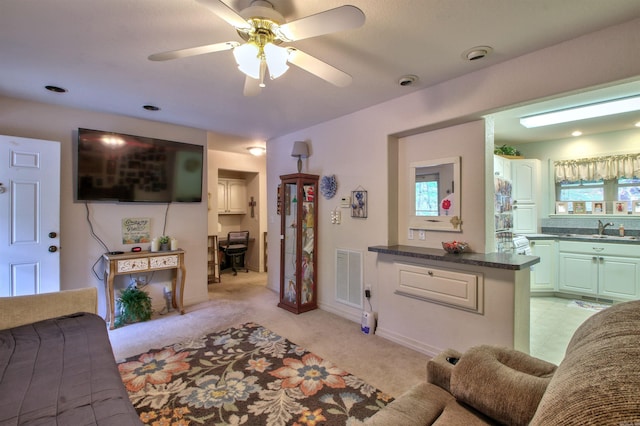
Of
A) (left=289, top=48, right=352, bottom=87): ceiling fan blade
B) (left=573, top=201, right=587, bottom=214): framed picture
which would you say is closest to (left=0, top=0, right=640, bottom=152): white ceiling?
(left=289, top=48, right=352, bottom=87): ceiling fan blade

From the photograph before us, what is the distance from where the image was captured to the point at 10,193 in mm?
2879

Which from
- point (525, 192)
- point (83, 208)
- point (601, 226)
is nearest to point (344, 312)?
point (83, 208)

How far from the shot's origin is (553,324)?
3393mm

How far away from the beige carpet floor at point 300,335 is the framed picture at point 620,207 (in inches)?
160

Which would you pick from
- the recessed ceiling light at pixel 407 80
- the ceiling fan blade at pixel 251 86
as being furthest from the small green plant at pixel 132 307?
the recessed ceiling light at pixel 407 80

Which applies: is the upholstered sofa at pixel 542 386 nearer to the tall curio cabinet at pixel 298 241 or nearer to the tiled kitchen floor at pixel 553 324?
the tiled kitchen floor at pixel 553 324

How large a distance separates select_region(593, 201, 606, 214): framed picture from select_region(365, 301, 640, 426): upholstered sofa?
4.50 metres

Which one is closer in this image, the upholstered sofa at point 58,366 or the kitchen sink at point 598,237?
the upholstered sofa at point 58,366

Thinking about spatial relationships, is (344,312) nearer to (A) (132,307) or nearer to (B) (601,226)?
(A) (132,307)

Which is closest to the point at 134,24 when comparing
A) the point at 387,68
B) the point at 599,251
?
the point at 387,68

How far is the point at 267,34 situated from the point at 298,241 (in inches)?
103

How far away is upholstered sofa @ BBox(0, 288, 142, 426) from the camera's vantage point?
110 cm

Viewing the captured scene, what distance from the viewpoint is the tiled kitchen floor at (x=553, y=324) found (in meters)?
2.76

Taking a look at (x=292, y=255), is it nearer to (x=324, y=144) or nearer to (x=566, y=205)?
(x=324, y=144)
